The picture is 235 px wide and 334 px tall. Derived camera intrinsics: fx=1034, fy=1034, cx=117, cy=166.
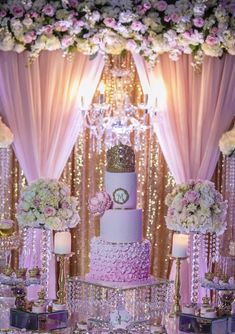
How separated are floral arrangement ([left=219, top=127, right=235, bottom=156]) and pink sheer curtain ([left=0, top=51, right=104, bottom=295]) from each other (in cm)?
115

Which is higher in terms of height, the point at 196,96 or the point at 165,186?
the point at 196,96

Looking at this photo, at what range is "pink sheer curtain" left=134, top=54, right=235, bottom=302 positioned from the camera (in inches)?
326

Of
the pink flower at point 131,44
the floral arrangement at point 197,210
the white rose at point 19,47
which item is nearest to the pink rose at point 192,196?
the floral arrangement at point 197,210

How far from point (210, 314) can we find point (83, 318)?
0.90 meters

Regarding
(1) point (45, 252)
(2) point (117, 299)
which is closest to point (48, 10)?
(1) point (45, 252)

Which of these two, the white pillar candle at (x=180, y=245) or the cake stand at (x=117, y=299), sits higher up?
Answer: the white pillar candle at (x=180, y=245)

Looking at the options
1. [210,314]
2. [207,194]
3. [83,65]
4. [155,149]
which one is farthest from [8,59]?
[210,314]

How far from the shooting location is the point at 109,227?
23.3 ft

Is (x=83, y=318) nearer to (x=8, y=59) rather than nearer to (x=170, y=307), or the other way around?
(x=170, y=307)

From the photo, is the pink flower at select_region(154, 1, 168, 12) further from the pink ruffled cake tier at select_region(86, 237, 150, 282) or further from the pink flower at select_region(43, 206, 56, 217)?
the pink ruffled cake tier at select_region(86, 237, 150, 282)

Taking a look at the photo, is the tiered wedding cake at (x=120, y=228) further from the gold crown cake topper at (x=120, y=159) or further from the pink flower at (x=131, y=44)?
the pink flower at (x=131, y=44)

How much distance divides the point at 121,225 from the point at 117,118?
161cm

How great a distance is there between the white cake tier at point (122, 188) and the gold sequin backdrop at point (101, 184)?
151 centimetres

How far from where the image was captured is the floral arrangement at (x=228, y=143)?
8086mm
